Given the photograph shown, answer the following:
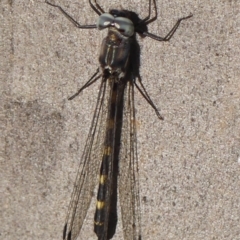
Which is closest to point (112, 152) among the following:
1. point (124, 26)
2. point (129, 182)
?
point (129, 182)

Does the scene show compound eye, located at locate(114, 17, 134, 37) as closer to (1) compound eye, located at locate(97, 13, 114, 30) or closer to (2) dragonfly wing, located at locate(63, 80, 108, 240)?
(1) compound eye, located at locate(97, 13, 114, 30)

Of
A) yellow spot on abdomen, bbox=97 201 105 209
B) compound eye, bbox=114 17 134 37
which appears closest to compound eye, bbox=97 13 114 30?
compound eye, bbox=114 17 134 37

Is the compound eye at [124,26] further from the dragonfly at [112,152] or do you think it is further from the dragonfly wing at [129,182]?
the dragonfly wing at [129,182]

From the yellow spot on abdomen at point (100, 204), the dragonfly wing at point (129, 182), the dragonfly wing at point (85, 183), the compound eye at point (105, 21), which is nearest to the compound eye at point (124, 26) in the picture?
the compound eye at point (105, 21)

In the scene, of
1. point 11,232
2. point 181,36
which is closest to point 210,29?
point 181,36

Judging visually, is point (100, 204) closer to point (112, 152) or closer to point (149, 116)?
point (112, 152)
